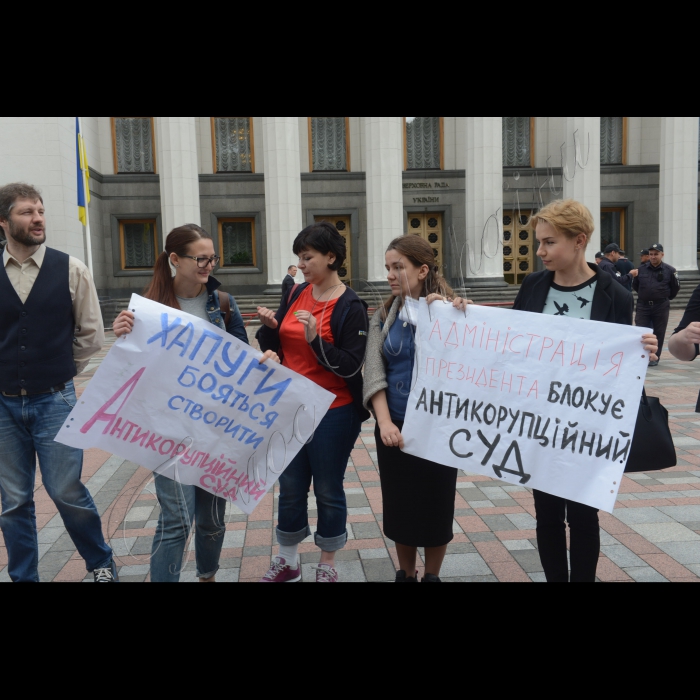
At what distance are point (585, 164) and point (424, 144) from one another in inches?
255

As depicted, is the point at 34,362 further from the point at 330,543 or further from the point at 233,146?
the point at 233,146

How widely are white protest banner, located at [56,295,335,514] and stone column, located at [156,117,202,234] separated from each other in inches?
799

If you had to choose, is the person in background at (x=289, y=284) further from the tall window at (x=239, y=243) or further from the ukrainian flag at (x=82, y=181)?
the tall window at (x=239, y=243)

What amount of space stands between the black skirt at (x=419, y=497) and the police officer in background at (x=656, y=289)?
893 centimetres

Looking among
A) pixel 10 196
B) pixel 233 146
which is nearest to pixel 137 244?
pixel 233 146

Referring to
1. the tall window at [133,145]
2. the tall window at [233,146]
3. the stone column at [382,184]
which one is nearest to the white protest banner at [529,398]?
the stone column at [382,184]

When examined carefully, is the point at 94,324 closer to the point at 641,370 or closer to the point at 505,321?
the point at 505,321

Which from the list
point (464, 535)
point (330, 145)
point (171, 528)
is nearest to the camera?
point (171, 528)

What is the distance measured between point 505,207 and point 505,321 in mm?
24932

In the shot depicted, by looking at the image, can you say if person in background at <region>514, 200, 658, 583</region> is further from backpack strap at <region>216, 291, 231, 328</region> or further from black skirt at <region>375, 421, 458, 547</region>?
backpack strap at <region>216, 291, 231, 328</region>

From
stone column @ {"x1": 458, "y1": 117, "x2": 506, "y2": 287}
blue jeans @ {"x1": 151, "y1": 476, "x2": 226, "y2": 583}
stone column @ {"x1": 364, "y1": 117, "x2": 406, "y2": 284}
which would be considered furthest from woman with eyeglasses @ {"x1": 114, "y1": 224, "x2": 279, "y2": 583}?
stone column @ {"x1": 458, "y1": 117, "x2": 506, "y2": 287}

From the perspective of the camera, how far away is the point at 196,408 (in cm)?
323

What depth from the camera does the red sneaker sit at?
368 centimetres

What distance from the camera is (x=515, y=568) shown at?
12.6 feet
